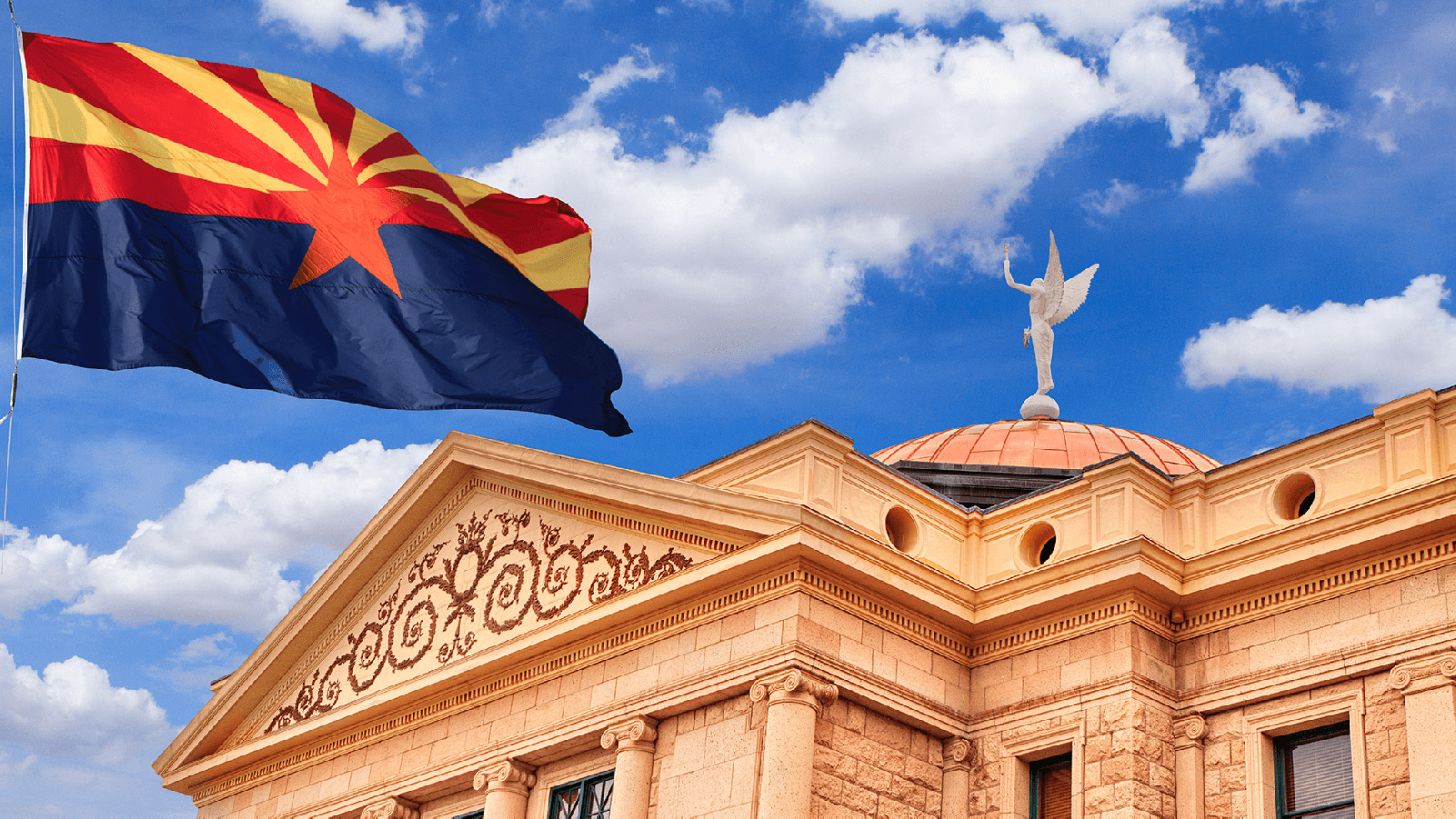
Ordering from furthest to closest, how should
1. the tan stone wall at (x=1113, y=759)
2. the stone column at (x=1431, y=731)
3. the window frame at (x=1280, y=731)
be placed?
the tan stone wall at (x=1113, y=759) < the window frame at (x=1280, y=731) < the stone column at (x=1431, y=731)

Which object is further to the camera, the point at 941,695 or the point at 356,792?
the point at 356,792

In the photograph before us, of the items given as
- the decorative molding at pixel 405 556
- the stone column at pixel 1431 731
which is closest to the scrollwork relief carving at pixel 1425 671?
the stone column at pixel 1431 731

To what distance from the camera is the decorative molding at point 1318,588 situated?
1529 cm

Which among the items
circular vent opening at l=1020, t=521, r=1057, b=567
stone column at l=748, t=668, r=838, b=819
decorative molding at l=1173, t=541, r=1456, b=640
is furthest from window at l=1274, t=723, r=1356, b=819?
stone column at l=748, t=668, r=838, b=819

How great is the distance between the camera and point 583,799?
718 inches

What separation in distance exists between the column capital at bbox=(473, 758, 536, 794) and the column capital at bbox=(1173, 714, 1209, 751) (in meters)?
7.24

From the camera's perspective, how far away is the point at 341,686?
74.0 feet

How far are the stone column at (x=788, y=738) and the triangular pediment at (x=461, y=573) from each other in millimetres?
1628

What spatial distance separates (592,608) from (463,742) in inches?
116

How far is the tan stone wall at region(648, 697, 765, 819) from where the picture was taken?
16109 mm

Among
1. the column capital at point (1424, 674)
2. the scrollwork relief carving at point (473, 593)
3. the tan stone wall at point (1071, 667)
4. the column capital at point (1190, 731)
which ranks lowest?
the column capital at point (1190, 731)

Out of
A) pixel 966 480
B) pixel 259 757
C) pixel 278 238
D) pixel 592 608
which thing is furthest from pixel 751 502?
pixel 259 757

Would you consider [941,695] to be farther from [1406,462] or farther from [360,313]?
[360,313]

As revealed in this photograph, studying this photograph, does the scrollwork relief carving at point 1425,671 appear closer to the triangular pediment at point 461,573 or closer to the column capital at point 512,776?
the triangular pediment at point 461,573
